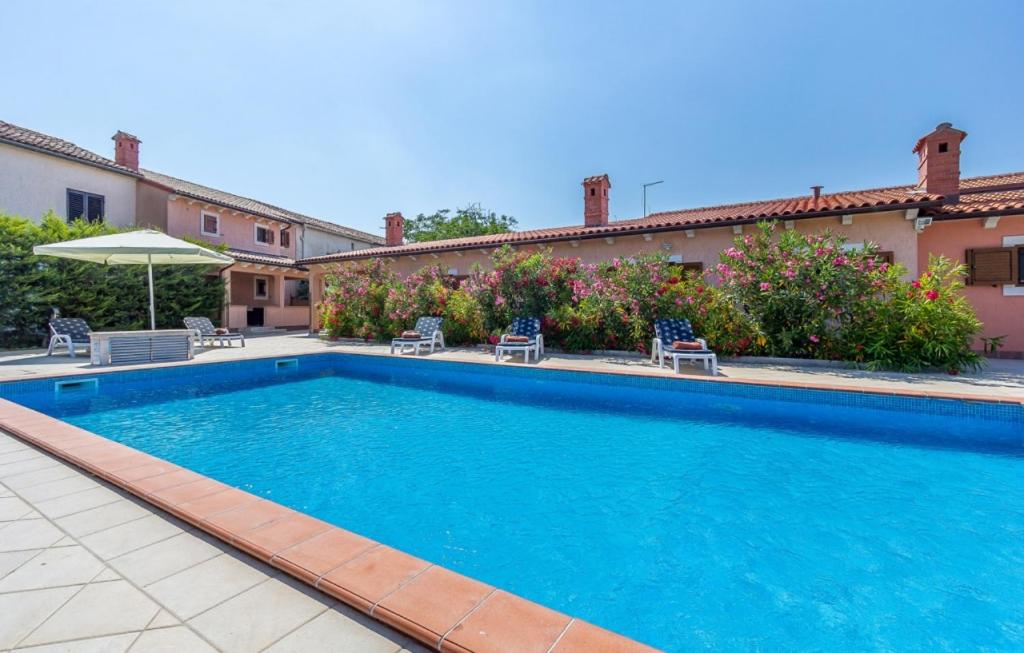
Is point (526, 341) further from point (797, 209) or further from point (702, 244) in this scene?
point (797, 209)

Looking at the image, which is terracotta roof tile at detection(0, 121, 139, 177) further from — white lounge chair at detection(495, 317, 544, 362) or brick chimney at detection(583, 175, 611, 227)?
brick chimney at detection(583, 175, 611, 227)

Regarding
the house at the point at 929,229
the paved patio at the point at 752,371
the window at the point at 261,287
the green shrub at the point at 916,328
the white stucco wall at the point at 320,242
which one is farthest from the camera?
the white stucco wall at the point at 320,242

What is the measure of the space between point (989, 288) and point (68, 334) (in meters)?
22.9

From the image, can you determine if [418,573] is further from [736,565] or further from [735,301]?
[735,301]

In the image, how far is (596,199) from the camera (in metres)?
14.5

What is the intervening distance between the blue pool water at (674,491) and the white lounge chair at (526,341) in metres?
2.18

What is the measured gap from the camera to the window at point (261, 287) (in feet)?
70.6

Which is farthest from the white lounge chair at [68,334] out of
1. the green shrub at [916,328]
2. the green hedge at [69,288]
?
the green shrub at [916,328]

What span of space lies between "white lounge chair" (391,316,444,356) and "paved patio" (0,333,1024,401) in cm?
46

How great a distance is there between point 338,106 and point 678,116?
11.0 m

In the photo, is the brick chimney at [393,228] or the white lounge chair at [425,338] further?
the brick chimney at [393,228]

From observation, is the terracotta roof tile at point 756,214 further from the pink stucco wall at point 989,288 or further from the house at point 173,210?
the house at point 173,210

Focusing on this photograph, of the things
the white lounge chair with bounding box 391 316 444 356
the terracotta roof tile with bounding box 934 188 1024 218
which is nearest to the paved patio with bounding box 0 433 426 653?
the white lounge chair with bounding box 391 316 444 356

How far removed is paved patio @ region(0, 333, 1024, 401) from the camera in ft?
21.8
